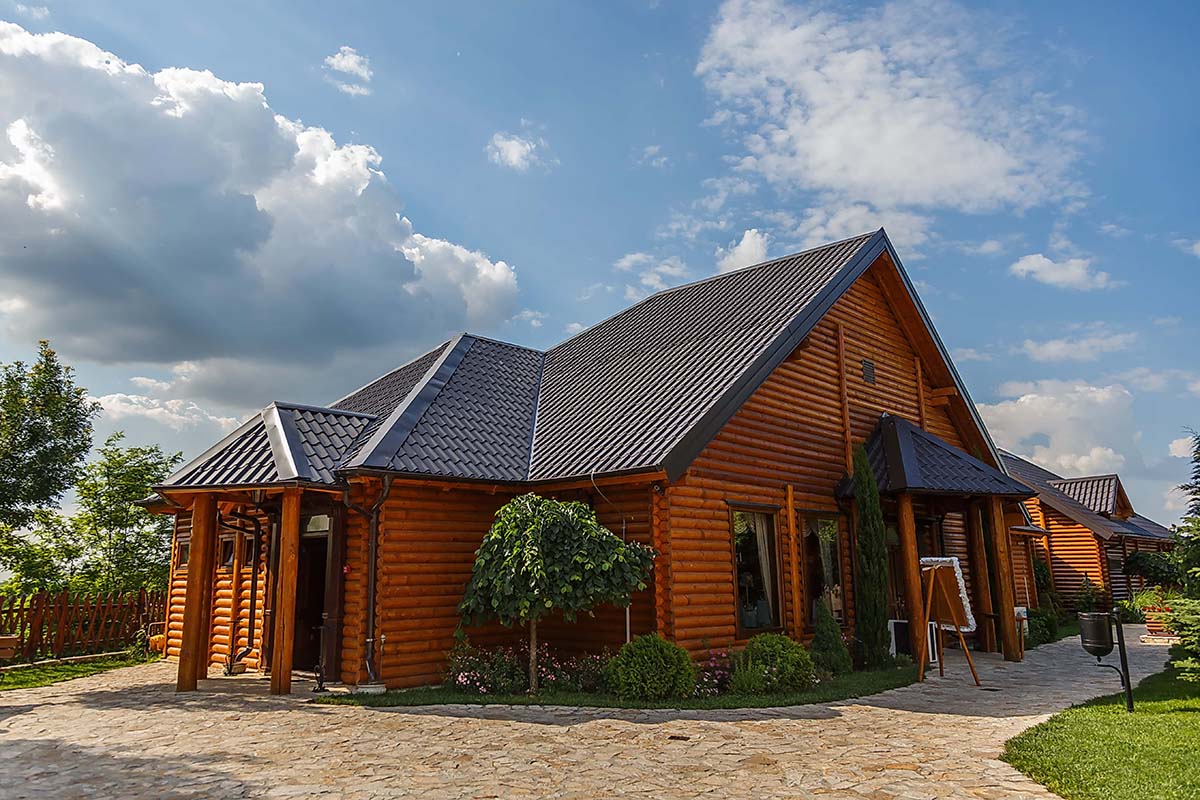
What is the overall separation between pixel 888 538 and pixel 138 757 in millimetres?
13143

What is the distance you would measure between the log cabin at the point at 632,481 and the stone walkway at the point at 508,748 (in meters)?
1.82

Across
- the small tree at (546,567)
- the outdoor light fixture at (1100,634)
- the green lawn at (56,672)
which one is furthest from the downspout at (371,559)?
the outdoor light fixture at (1100,634)

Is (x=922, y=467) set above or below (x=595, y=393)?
below

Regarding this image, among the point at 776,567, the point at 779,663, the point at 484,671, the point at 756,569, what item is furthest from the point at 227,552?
the point at 779,663

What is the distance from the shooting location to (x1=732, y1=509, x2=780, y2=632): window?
12.0m

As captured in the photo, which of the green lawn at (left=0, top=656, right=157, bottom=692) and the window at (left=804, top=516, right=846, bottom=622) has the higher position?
the window at (left=804, top=516, right=846, bottom=622)

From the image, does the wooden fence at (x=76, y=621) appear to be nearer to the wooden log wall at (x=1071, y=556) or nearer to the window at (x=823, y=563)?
the window at (x=823, y=563)

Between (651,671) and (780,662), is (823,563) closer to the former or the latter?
(780,662)

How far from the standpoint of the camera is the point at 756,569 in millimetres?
12328

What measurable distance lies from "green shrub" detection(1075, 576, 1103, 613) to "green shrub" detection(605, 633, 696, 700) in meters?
21.2

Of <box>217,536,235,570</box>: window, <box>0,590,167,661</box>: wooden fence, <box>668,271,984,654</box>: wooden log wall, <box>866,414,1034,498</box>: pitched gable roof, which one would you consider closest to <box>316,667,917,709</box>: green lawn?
<box>668,271,984,654</box>: wooden log wall

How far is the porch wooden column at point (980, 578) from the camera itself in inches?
589

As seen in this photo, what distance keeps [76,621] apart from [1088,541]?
29.7 metres

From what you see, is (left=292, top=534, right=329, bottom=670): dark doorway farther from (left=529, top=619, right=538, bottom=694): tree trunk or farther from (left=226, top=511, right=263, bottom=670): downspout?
(left=529, top=619, right=538, bottom=694): tree trunk
